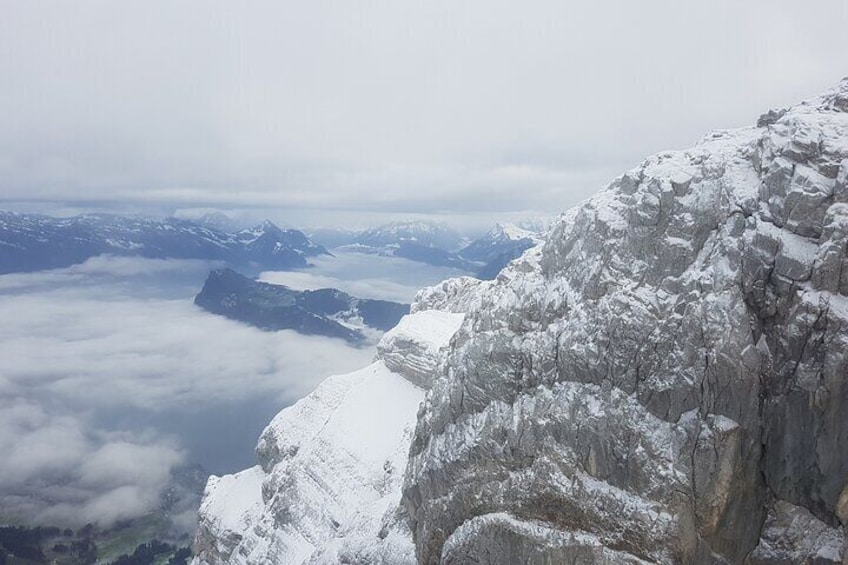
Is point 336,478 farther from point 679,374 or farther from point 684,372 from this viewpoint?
point 684,372

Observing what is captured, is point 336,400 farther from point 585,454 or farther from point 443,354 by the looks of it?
point 585,454

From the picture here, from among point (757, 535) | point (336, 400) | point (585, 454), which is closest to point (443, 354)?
point (585, 454)

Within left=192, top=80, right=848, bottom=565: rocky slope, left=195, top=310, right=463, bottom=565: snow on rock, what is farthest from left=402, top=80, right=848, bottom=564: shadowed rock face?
left=195, top=310, right=463, bottom=565: snow on rock

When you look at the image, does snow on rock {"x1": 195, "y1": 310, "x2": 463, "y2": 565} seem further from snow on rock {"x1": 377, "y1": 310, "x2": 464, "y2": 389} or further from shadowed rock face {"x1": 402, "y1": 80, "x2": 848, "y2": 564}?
shadowed rock face {"x1": 402, "y1": 80, "x2": 848, "y2": 564}

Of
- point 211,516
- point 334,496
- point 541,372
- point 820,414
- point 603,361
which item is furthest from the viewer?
point 211,516

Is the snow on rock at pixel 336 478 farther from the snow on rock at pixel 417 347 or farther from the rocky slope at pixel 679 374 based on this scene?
the rocky slope at pixel 679 374

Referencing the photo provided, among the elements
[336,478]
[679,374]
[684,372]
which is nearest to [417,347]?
[336,478]
